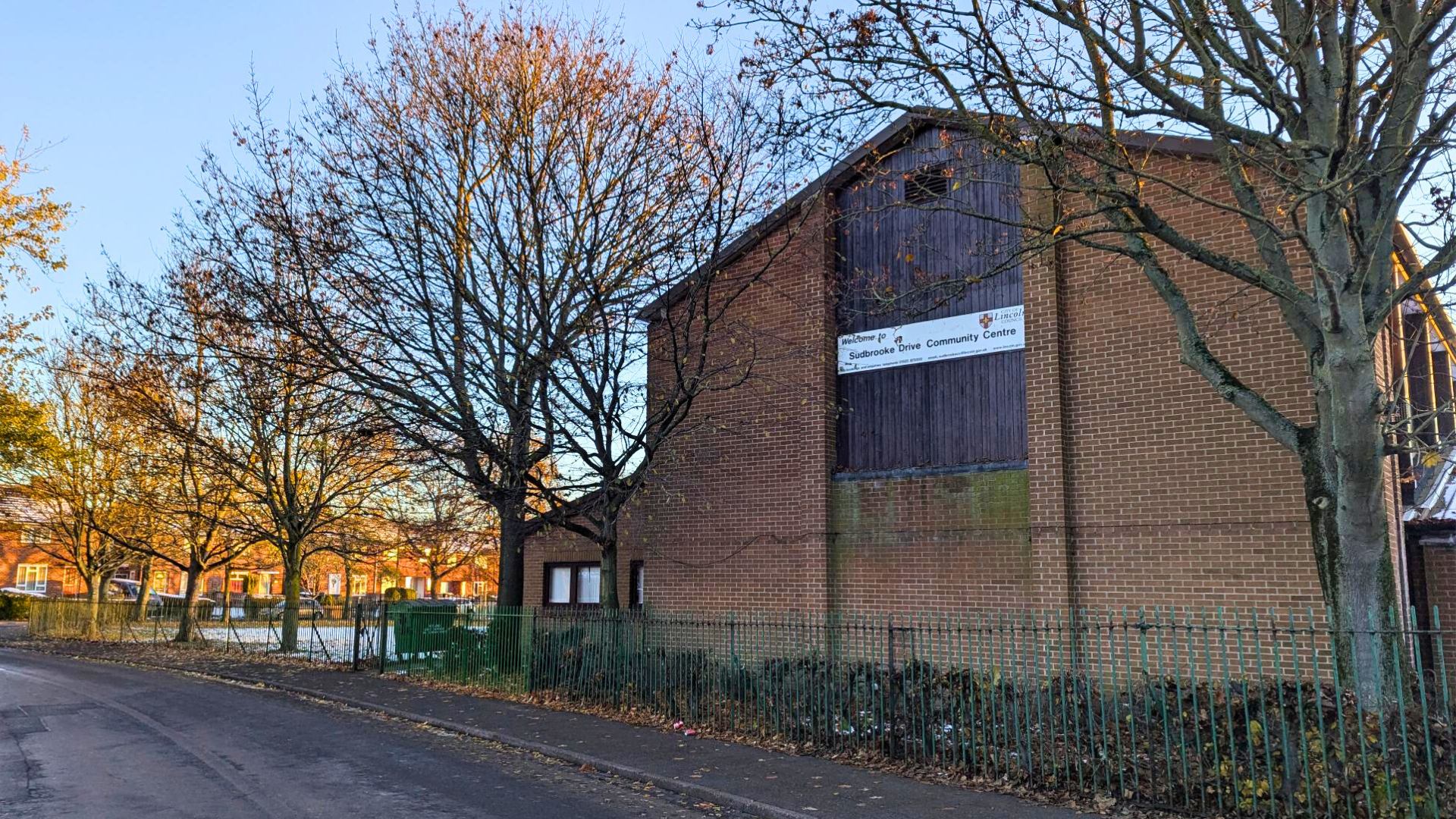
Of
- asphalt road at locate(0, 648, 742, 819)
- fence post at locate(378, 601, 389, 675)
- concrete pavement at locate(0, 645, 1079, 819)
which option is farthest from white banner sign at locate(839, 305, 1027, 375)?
fence post at locate(378, 601, 389, 675)

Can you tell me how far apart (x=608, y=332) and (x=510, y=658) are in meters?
5.36

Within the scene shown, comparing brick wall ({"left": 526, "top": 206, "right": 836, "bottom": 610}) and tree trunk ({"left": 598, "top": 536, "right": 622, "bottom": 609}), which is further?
brick wall ({"left": 526, "top": 206, "right": 836, "bottom": 610})

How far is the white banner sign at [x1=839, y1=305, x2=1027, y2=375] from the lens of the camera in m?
14.5

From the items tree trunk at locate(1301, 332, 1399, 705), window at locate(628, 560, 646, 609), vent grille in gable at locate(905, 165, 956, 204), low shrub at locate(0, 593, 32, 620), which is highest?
vent grille in gable at locate(905, 165, 956, 204)

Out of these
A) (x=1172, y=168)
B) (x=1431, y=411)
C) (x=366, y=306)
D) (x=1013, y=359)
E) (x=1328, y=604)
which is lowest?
(x=1328, y=604)

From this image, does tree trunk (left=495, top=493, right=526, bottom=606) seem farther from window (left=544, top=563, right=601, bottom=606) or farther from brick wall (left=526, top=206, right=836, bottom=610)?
window (left=544, top=563, right=601, bottom=606)

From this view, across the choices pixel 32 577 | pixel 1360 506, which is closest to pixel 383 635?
pixel 1360 506

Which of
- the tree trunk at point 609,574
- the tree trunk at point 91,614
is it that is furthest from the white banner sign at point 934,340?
the tree trunk at point 91,614

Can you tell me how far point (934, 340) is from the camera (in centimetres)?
1527

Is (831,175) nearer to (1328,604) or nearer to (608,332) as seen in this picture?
(608,332)

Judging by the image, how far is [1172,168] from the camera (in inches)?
529

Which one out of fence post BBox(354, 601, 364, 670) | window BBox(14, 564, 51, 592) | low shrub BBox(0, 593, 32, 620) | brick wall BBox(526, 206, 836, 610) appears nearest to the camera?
brick wall BBox(526, 206, 836, 610)

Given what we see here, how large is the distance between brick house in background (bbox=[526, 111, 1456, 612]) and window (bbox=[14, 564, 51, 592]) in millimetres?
55105

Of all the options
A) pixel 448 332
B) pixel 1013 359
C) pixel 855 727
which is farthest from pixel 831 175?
pixel 855 727
